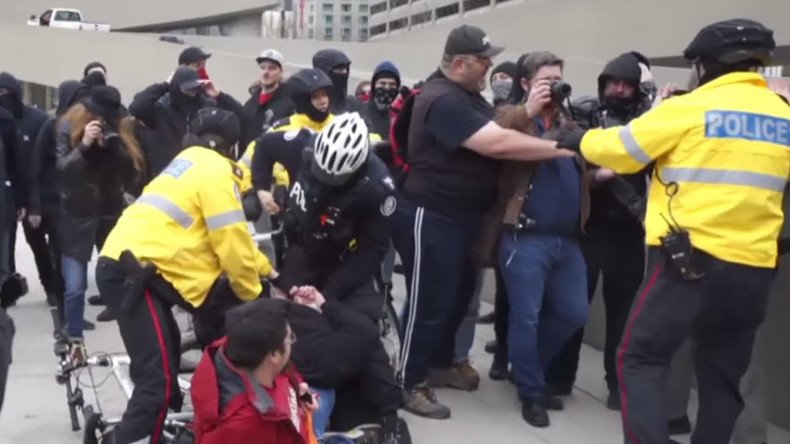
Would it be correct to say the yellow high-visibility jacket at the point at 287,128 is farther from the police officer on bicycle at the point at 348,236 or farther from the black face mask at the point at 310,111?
the police officer on bicycle at the point at 348,236

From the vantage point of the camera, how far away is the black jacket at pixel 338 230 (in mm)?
5867

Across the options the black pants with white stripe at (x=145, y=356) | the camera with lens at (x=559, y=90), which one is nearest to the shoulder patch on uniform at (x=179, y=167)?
the black pants with white stripe at (x=145, y=356)

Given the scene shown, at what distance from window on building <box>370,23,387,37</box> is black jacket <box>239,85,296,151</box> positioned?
5071 cm

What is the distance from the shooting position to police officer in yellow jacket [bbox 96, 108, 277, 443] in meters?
5.56

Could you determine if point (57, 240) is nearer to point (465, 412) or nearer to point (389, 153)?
point (389, 153)

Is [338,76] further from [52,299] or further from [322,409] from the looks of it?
[322,409]

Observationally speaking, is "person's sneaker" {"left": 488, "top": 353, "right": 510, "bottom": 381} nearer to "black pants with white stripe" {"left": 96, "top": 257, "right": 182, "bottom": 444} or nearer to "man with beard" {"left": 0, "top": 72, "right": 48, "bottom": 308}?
"black pants with white stripe" {"left": 96, "top": 257, "right": 182, "bottom": 444}

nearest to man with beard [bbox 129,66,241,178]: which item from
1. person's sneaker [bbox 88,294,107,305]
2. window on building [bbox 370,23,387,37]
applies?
person's sneaker [bbox 88,294,107,305]

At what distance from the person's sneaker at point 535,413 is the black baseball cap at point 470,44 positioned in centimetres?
184

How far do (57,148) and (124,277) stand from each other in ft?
11.5

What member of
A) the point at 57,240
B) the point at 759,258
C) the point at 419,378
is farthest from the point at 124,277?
the point at 57,240

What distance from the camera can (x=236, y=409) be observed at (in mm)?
4438

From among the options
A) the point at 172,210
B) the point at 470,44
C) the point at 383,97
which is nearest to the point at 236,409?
the point at 172,210

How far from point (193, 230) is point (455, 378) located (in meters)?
2.33
